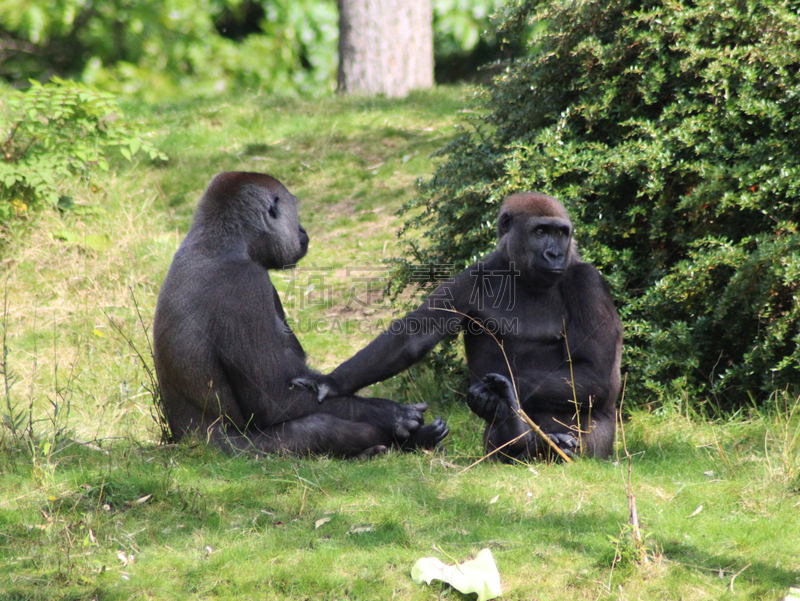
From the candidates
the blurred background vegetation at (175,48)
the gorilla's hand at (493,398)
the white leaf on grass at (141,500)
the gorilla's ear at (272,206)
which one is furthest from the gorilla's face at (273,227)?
the blurred background vegetation at (175,48)

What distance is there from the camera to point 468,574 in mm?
2904

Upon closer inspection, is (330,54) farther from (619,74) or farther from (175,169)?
(619,74)

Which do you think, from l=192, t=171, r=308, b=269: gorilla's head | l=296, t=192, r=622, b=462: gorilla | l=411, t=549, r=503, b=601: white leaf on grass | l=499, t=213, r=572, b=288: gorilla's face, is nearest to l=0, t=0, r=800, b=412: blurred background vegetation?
l=296, t=192, r=622, b=462: gorilla

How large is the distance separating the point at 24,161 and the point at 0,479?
452cm

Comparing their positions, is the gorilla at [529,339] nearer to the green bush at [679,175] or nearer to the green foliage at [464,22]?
the green bush at [679,175]

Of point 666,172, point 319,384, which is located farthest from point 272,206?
point 666,172

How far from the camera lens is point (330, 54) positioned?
16.2 m

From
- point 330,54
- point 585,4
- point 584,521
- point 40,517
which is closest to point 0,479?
point 40,517

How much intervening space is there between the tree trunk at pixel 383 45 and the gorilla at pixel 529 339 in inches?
330

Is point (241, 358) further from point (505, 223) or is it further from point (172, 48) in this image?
point (172, 48)

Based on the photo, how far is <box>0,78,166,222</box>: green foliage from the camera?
734 cm

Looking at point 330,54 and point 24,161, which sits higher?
point 330,54

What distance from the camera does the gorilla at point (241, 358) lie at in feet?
13.8

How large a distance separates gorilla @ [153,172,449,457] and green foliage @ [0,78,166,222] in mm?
3406
